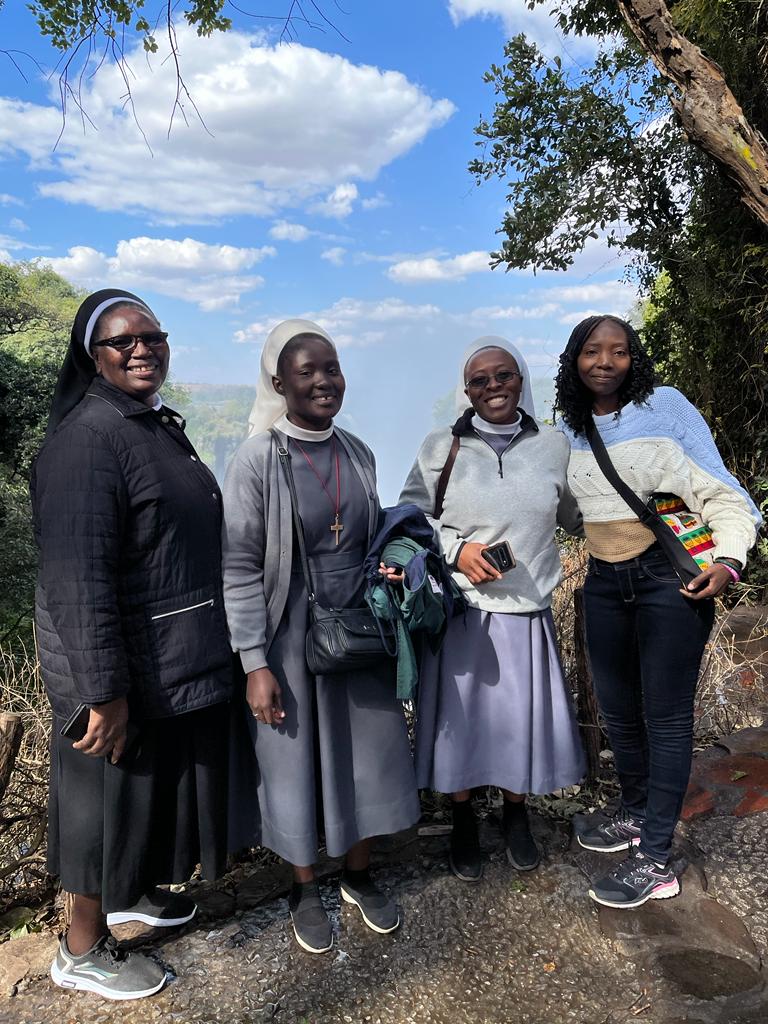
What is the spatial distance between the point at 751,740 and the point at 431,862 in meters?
1.85

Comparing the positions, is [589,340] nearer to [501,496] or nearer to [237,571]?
[501,496]

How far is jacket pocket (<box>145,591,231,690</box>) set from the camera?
80.8 inches

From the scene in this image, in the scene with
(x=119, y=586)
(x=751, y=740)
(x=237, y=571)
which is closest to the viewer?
(x=119, y=586)

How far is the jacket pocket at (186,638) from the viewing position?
205 centimetres

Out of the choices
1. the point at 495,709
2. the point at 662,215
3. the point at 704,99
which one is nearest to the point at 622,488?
the point at 495,709

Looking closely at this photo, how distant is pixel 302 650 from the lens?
2.28 metres

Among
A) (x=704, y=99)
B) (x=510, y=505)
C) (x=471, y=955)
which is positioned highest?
(x=704, y=99)

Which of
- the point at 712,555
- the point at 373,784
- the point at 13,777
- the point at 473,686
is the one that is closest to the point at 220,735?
the point at 373,784

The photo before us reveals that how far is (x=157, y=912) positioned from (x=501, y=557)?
166cm

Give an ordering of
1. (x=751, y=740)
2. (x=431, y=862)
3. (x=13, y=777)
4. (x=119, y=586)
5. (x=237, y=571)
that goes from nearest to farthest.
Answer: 1. (x=119, y=586)
2. (x=237, y=571)
3. (x=431, y=862)
4. (x=13, y=777)
5. (x=751, y=740)

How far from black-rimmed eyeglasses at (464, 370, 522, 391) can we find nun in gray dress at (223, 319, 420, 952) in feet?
1.51

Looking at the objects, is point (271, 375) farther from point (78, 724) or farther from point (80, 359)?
point (78, 724)

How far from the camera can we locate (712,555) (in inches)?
91.9

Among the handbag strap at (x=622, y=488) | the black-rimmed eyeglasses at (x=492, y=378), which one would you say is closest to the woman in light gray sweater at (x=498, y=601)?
the black-rimmed eyeglasses at (x=492, y=378)
